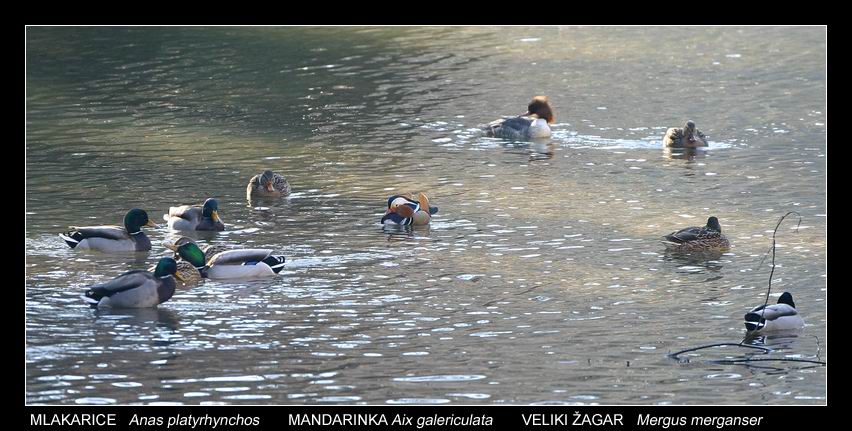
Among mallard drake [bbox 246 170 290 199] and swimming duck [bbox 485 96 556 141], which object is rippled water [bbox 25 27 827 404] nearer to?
mallard drake [bbox 246 170 290 199]

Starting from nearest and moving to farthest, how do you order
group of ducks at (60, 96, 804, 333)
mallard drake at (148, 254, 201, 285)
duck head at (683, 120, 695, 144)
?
group of ducks at (60, 96, 804, 333)
mallard drake at (148, 254, 201, 285)
duck head at (683, 120, 695, 144)

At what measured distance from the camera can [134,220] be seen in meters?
17.2

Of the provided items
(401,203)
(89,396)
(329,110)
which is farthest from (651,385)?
(329,110)

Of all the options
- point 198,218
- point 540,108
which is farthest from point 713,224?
point 540,108

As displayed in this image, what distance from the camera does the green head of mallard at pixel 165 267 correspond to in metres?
14.7

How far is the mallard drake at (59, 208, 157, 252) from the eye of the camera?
1705cm

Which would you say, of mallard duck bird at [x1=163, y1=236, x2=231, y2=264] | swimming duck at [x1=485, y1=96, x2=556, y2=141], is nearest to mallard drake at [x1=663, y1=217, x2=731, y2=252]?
mallard duck bird at [x1=163, y1=236, x2=231, y2=264]

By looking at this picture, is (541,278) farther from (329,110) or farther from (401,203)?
(329,110)

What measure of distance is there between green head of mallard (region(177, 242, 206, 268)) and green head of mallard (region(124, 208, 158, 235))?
1550 mm

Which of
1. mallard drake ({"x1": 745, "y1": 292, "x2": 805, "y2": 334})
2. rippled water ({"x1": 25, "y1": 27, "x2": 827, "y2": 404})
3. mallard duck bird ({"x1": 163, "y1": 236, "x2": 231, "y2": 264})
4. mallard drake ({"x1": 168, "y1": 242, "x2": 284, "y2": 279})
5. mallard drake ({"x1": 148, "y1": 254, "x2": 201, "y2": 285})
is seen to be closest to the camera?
rippled water ({"x1": 25, "y1": 27, "x2": 827, "y2": 404})

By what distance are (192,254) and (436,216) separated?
4571mm

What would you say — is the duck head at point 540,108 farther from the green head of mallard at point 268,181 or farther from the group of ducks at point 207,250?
the green head of mallard at point 268,181

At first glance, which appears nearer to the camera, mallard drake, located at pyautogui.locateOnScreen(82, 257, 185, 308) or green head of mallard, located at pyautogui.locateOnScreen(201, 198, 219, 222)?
mallard drake, located at pyautogui.locateOnScreen(82, 257, 185, 308)

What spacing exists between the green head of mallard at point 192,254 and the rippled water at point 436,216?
77 centimetres
